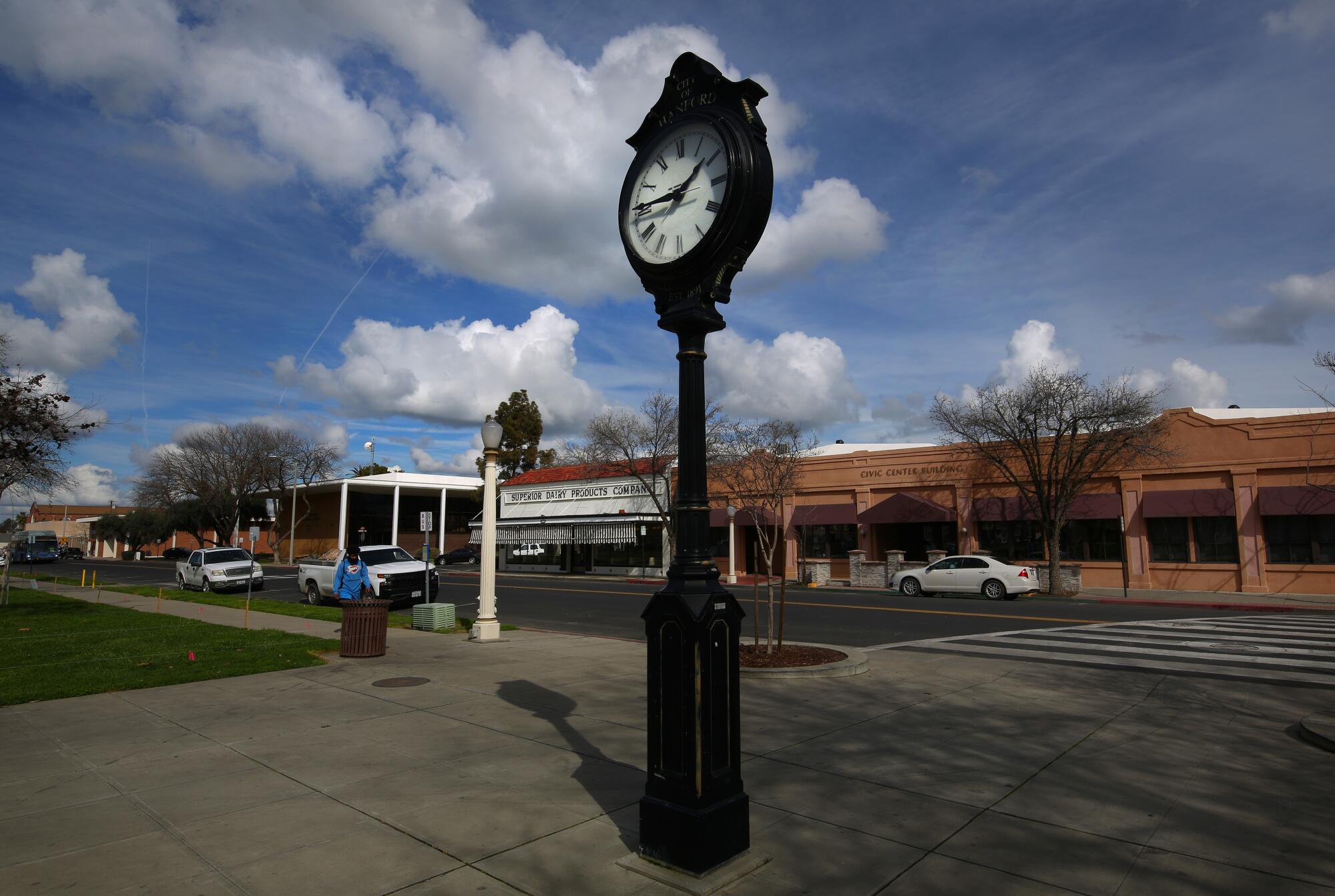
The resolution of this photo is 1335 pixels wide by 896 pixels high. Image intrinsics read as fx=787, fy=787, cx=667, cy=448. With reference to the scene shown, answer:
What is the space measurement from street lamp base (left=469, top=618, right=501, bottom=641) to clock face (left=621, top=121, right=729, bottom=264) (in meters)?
9.89

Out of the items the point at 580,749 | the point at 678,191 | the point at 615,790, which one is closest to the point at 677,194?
the point at 678,191

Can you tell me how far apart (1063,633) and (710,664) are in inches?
491

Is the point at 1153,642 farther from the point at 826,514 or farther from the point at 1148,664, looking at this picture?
the point at 826,514

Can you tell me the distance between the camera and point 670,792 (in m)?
4.08

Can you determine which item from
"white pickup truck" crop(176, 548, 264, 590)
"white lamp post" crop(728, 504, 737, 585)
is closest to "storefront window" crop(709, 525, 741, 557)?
"white lamp post" crop(728, 504, 737, 585)

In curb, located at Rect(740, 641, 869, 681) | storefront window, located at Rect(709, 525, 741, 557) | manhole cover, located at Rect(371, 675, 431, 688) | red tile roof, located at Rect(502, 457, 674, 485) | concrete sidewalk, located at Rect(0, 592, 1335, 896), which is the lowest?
manhole cover, located at Rect(371, 675, 431, 688)

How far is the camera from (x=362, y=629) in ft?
37.4

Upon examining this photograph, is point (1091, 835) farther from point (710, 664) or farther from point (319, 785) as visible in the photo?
point (319, 785)

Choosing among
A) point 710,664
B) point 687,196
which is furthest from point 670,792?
point 687,196

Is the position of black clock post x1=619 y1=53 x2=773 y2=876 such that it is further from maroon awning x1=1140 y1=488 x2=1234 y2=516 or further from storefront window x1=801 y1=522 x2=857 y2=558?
storefront window x1=801 y1=522 x2=857 y2=558

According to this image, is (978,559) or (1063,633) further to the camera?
(978,559)

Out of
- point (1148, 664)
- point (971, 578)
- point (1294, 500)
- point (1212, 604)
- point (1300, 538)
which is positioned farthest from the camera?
point (1300, 538)

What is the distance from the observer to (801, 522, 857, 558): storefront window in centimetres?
3416

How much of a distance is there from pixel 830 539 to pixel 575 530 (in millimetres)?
13420
